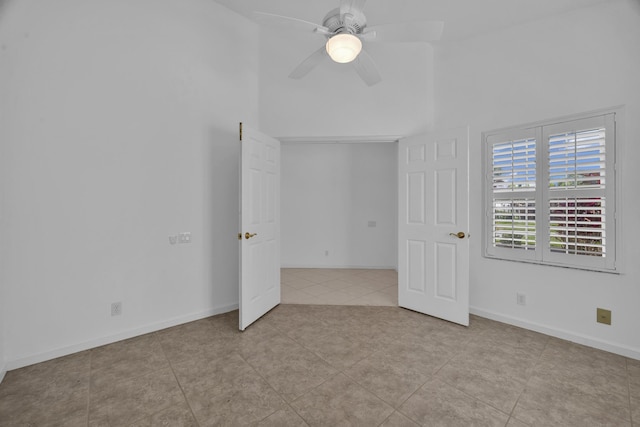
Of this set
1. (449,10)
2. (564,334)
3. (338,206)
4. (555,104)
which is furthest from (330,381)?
(338,206)

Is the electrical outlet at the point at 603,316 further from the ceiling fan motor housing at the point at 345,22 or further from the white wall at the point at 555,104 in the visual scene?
the ceiling fan motor housing at the point at 345,22

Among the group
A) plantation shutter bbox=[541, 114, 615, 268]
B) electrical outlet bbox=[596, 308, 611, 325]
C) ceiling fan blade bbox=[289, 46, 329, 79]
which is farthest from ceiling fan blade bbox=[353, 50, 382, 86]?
electrical outlet bbox=[596, 308, 611, 325]

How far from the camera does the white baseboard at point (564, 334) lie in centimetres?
238

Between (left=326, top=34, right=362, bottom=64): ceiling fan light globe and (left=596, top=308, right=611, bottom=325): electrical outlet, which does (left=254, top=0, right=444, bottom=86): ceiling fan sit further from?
(left=596, top=308, right=611, bottom=325): electrical outlet

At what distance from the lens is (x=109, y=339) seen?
8.35ft

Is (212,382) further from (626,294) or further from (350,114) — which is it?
(626,294)

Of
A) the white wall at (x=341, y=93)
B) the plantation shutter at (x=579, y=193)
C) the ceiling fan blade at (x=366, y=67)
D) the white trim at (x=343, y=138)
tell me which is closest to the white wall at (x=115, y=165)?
the white wall at (x=341, y=93)

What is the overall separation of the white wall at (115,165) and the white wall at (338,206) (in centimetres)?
255

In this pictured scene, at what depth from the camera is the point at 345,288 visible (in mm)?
4340

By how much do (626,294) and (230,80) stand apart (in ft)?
14.7

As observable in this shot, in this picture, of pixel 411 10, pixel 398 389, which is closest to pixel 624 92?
pixel 411 10

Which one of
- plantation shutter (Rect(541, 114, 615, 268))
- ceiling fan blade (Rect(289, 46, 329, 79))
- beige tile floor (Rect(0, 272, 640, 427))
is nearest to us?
beige tile floor (Rect(0, 272, 640, 427))

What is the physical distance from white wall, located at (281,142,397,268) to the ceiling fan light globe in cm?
371

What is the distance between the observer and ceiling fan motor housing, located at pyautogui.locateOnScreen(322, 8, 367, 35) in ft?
6.58
